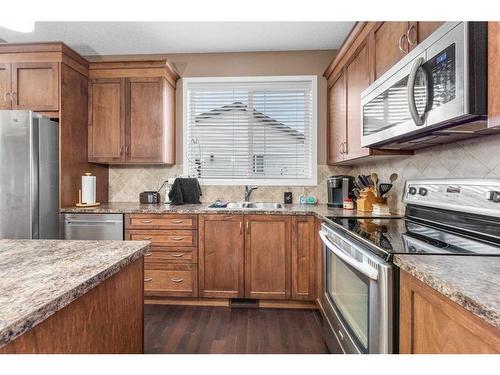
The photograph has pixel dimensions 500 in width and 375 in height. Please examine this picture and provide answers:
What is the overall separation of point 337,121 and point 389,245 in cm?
181

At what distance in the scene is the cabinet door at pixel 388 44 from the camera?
58.9 inches

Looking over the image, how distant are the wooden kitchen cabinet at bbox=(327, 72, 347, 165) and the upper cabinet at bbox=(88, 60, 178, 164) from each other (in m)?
1.69

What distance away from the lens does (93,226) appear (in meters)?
2.49

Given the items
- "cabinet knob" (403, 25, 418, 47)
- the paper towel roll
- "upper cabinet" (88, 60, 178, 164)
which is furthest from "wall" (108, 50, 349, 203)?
"cabinet knob" (403, 25, 418, 47)

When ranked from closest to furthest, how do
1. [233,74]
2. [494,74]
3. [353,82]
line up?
[494,74], [353,82], [233,74]

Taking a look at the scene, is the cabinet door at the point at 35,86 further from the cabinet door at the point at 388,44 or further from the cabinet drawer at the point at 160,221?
the cabinet door at the point at 388,44

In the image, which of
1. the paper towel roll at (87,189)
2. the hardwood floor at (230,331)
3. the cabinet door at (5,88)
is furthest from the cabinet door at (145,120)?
the hardwood floor at (230,331)

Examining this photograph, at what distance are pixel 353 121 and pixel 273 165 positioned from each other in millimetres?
1093

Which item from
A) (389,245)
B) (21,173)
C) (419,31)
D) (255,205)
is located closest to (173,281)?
(255,205)

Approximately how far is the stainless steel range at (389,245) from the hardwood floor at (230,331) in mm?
326

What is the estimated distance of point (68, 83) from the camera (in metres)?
2.53

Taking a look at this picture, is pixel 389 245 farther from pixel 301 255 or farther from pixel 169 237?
Answer: pixel 169 237
